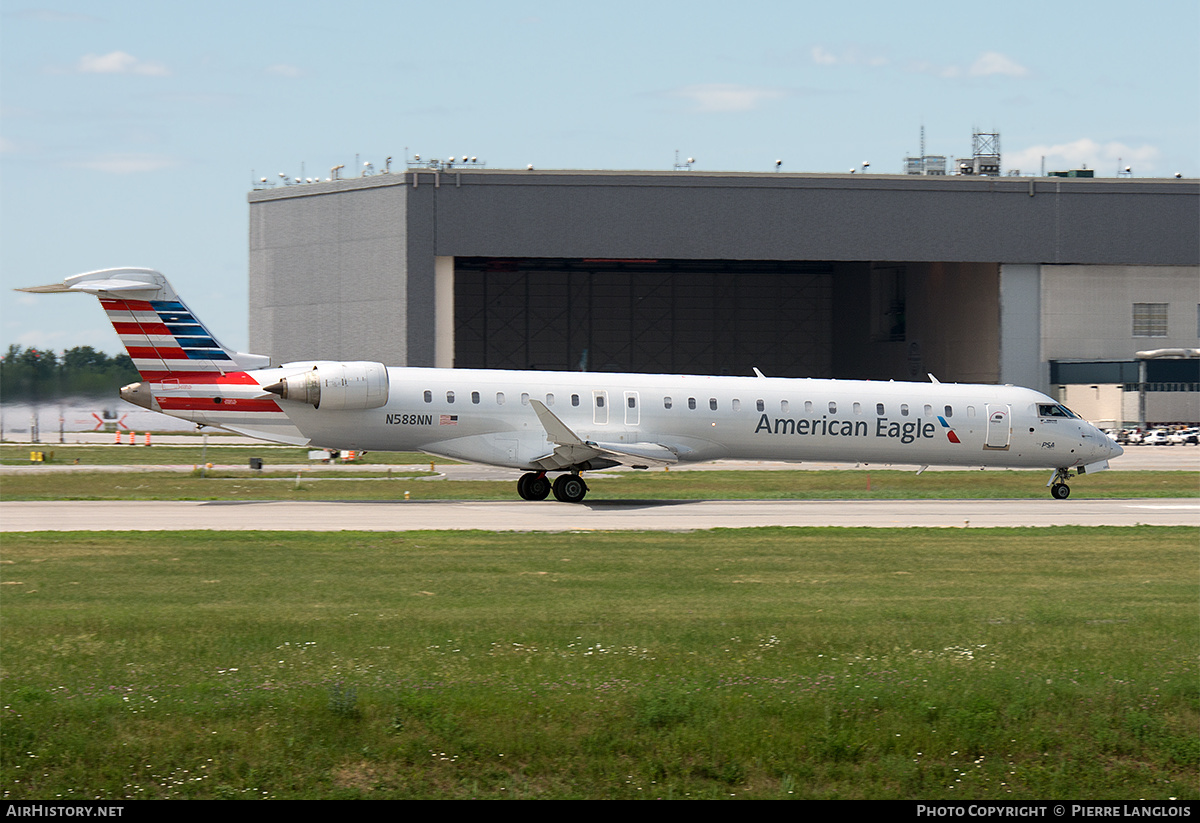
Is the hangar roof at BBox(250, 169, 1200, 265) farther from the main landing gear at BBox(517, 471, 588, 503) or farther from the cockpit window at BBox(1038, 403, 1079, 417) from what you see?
the main landing gear at BBox(517, 471, 588, 503)

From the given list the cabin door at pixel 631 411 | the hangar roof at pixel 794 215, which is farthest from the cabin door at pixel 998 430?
the hangar roof at pixel 794 215

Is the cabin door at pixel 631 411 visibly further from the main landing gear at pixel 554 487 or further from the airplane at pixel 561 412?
the main landing gear at pixel 554 487

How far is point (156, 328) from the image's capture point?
93.0 feet

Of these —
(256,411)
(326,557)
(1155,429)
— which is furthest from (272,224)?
(326,557)

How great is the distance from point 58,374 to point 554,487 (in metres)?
19.8

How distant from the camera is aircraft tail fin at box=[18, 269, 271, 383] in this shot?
92.3 feet

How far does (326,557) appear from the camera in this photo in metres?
17.8

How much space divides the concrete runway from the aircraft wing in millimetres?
1035

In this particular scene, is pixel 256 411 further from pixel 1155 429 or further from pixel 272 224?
pixel 1155 429

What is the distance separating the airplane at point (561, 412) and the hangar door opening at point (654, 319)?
59.4 meters

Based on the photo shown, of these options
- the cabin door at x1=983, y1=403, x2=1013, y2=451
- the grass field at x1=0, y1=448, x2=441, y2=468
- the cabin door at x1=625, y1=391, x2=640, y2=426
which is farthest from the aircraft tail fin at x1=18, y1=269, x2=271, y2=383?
the cabin door at x1=983, y1=403, x2=1013, y2=451

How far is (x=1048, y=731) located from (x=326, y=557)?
36.3 ft

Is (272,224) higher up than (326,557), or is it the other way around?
(272,224)
